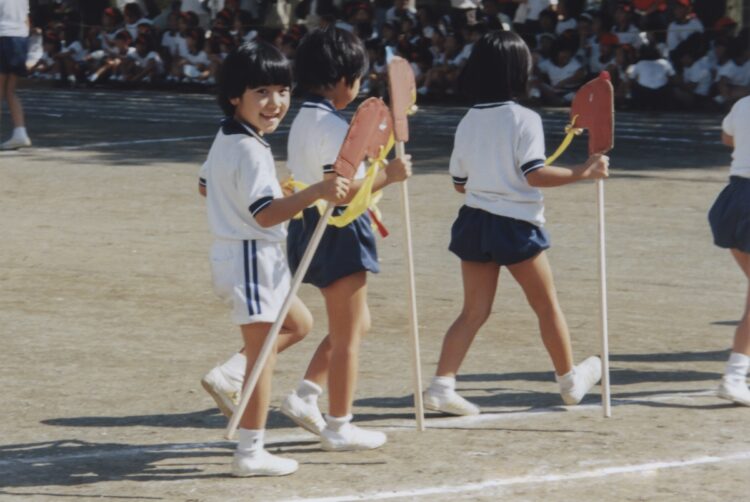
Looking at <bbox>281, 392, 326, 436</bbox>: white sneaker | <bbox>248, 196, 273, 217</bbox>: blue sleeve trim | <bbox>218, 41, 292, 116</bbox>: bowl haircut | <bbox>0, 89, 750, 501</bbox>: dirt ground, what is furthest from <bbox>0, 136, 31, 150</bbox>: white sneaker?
<bbox>248, 196, 273, 217</bbox>: blue sleeve trim

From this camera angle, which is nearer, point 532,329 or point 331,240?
point 331,240

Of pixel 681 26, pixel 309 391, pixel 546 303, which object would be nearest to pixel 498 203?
pixel 546 303

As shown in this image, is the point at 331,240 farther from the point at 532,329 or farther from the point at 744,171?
the point at 532,329

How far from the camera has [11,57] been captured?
50.1 feet

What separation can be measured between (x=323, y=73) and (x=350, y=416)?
1.27 meters

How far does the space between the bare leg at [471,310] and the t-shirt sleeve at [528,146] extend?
49 cm

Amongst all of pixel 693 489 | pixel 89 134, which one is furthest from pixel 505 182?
pixel 89 134

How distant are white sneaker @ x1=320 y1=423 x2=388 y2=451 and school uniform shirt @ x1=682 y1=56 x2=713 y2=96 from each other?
15135 millimetres

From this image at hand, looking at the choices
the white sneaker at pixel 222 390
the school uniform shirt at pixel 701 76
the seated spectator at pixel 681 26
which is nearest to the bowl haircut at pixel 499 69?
the white sneaker at pixel 222 390

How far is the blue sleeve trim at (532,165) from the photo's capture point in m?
6.20

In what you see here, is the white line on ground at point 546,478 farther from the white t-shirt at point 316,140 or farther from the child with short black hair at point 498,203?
the white t-shirt at point 316,140

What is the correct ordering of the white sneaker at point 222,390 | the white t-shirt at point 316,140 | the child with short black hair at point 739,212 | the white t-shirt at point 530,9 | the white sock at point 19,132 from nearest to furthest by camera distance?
the white t-shirt at point 316,140 → the white sneaker at point 222,390 → the child with short black hair at point 739,212 → the white sock at point 19,132 → the white t-shirt at point 530,9

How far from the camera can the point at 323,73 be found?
5.79 meters

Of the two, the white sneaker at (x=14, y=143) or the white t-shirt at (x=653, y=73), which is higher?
the white sneaker at (x=14, y=143)
